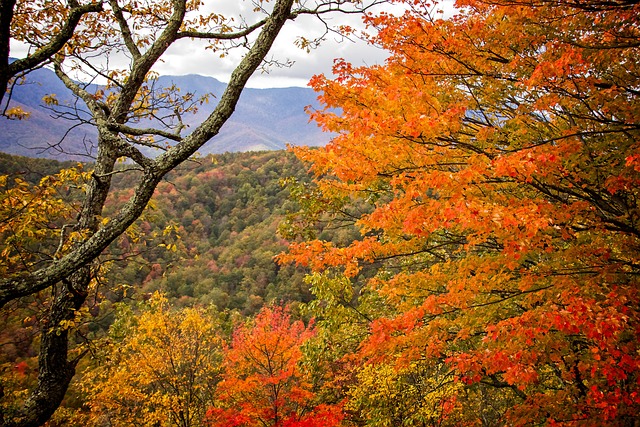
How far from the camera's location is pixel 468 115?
16.7 feet

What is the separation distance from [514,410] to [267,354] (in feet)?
28.5

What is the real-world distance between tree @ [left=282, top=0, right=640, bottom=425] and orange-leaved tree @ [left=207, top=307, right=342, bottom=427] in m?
7.00

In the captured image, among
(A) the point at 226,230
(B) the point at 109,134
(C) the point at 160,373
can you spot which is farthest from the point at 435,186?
(A) the point at 226,230

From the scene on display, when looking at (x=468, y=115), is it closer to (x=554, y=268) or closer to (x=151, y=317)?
(x=554, y=268)

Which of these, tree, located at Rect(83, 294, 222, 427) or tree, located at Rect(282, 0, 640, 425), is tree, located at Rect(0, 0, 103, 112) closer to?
tree, located at Rect(282, 0, 640, 425)

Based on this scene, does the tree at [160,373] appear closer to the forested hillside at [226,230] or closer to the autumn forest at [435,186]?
the autumn forest at [435,186]

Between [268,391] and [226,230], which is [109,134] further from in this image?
[226,230]

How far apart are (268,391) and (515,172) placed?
1164 cm

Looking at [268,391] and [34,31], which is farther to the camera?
[268,391]

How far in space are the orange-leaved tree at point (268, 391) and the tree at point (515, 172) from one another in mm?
7000

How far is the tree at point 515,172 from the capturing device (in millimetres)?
3189

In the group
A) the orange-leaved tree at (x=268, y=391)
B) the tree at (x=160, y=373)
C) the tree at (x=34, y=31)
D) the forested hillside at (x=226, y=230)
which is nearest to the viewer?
the tree at (x=34, y=31)

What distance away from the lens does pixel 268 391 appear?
12.2 meters

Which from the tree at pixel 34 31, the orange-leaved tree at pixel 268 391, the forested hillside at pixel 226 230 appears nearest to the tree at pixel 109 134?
the tree at pixel 34 31
